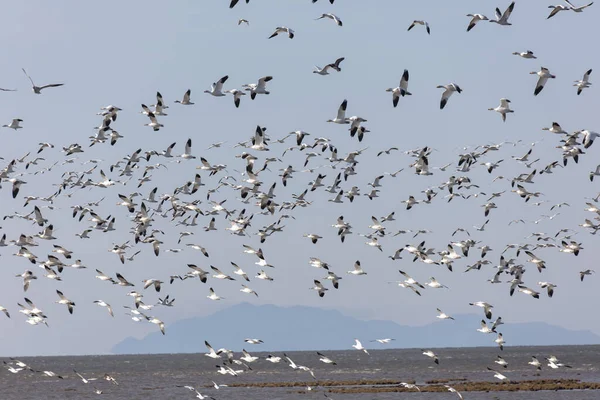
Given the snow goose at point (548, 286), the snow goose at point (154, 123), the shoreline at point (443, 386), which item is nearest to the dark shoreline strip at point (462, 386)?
the shoreline at point (443, 386)

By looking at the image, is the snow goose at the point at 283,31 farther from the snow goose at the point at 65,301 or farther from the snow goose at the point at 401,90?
the snow goose at the point at 65,301

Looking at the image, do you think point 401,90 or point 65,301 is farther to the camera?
point 65,301

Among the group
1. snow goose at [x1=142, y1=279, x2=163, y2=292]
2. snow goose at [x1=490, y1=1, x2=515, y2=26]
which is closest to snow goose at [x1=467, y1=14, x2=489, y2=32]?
snow goose at [x1=490, y1=1, x2=515, y2=26]

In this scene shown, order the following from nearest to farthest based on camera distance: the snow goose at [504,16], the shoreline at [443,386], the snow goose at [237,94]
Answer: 1. the snow goose at [504,16]
2. the snow goose at [237,94]
3. the shoreline at [443,386]

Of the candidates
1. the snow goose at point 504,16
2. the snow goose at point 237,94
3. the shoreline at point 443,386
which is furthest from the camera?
the shoreline at point 443,386

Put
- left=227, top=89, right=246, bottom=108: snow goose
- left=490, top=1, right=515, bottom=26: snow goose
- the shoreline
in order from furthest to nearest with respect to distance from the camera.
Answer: the shoreline < left=227, top=89, right=246, bottom=108: snow goose < left=490, top=1, right=515, bottom=26: snow goose

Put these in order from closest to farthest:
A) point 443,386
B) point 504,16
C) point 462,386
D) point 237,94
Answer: point 504,16 < point 237,94 < point 462,386 < point 443,386

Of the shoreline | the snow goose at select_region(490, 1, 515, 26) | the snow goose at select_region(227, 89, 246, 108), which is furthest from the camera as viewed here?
the shoreline

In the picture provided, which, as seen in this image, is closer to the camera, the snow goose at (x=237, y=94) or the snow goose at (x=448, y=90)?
the snow goose at (x=448, y=90)

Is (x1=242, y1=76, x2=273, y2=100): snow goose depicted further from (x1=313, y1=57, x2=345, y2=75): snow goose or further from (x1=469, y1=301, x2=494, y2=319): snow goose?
(x1=469, y1=301, x2=494, y2=319): snow goose

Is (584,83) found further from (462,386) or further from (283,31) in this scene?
(462,386)

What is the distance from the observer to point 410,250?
196 feet

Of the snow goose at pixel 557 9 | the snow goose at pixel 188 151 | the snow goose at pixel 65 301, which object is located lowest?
the snow goose at pixel 65 301

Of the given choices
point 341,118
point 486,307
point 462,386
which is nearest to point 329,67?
point 341,118
